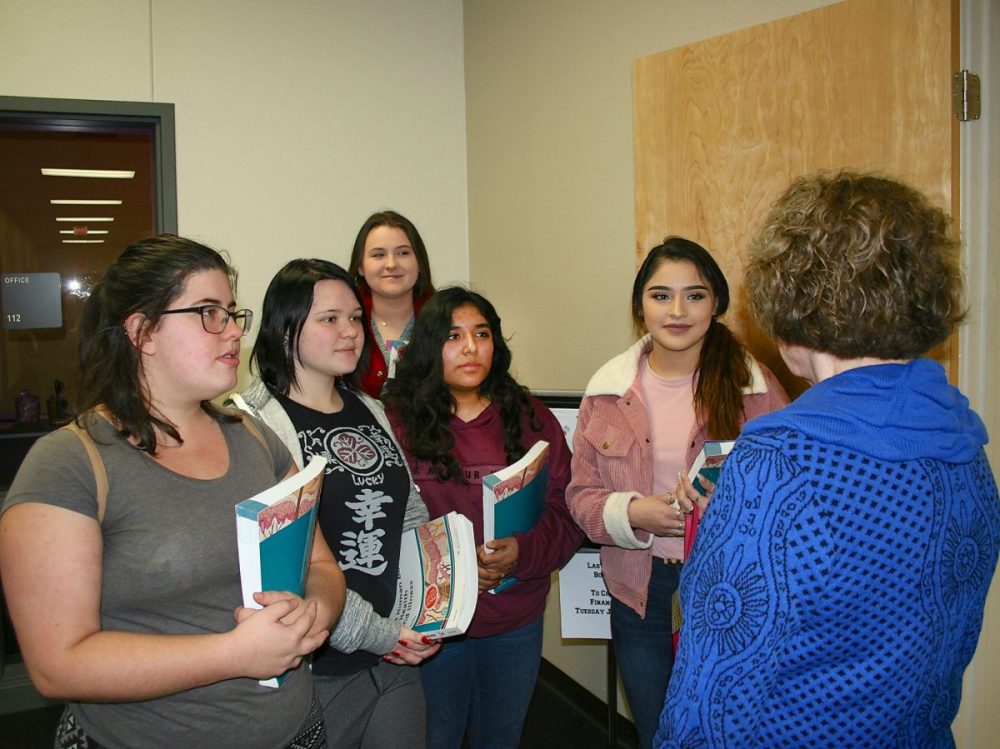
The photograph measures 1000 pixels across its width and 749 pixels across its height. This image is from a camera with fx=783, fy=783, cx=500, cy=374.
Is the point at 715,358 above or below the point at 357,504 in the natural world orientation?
above

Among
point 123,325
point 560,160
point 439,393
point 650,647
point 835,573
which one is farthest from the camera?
point 560,160

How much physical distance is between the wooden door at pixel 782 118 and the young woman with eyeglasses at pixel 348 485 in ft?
3.47

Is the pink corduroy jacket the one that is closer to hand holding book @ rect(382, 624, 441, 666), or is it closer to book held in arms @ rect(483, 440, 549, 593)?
book held in arms @ rect(483, 440, 549, 593)

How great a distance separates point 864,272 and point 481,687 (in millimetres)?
1558

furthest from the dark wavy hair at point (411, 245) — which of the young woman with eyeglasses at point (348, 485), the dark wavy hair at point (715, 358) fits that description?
the dark wavy hair at point (715, 358)

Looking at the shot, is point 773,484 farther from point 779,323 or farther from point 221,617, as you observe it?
point 221,617

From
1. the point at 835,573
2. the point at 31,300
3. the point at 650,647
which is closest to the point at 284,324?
the point at 650,647

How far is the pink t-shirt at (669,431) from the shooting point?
1.98 m

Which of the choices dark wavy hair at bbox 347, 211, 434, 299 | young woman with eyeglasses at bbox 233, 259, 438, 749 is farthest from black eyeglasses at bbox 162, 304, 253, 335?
dark wavy hair at bbox 347, 211, 434, 299

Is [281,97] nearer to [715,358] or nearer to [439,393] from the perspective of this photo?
[439,393]

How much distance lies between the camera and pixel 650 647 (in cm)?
201

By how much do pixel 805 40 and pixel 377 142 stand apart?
2455 mm

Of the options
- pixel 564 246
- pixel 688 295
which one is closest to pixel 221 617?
pixel 688 295

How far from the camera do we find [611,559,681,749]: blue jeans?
198 centimetres
